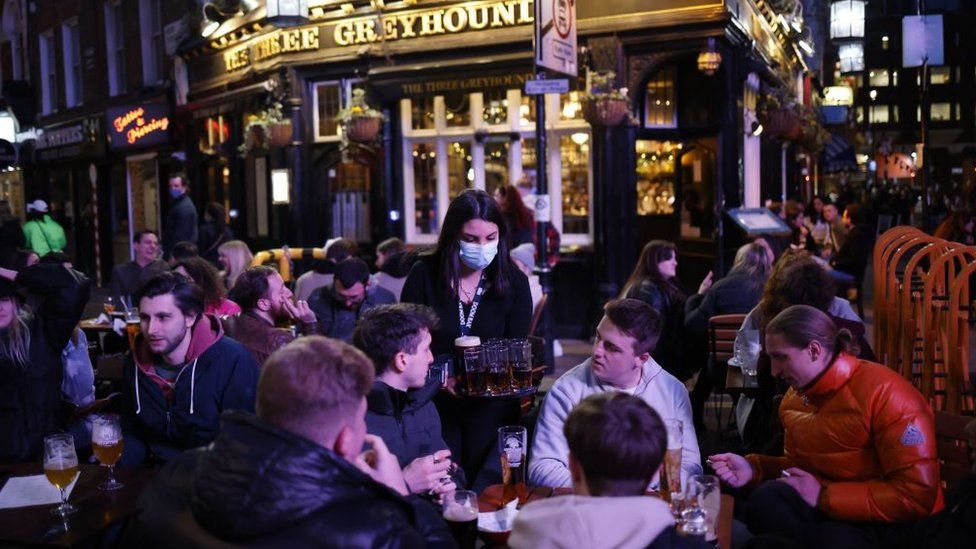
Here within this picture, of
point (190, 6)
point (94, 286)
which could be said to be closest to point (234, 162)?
point (190, 6)

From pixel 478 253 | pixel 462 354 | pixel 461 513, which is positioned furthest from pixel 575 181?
pixel 461 513

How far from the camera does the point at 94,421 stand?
400cm

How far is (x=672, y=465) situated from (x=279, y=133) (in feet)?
39.4

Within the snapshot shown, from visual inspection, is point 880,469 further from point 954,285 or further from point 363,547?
point 363,547

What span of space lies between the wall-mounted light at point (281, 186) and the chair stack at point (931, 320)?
1007 cm

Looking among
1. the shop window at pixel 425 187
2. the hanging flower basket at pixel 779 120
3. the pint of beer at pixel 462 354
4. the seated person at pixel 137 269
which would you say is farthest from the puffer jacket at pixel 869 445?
the shop window at pixel 425 187

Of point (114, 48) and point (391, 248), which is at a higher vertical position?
point (114, 48)

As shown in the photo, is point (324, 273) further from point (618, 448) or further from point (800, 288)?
point (618, 448)

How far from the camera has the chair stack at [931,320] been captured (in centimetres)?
554

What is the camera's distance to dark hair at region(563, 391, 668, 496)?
2.63 meters

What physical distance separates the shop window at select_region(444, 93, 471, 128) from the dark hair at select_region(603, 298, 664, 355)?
955 centimetres

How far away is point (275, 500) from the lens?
93.7 inches

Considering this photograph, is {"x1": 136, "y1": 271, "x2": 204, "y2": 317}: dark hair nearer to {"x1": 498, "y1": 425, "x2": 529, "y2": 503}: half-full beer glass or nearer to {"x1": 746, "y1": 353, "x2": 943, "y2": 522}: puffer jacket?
{"x1": 498, "y1": 425, "x2": 529, "y2": 503}: half-full beer glass

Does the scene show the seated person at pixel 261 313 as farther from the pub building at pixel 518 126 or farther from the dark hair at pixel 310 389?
the pub building at pixel 518 126
